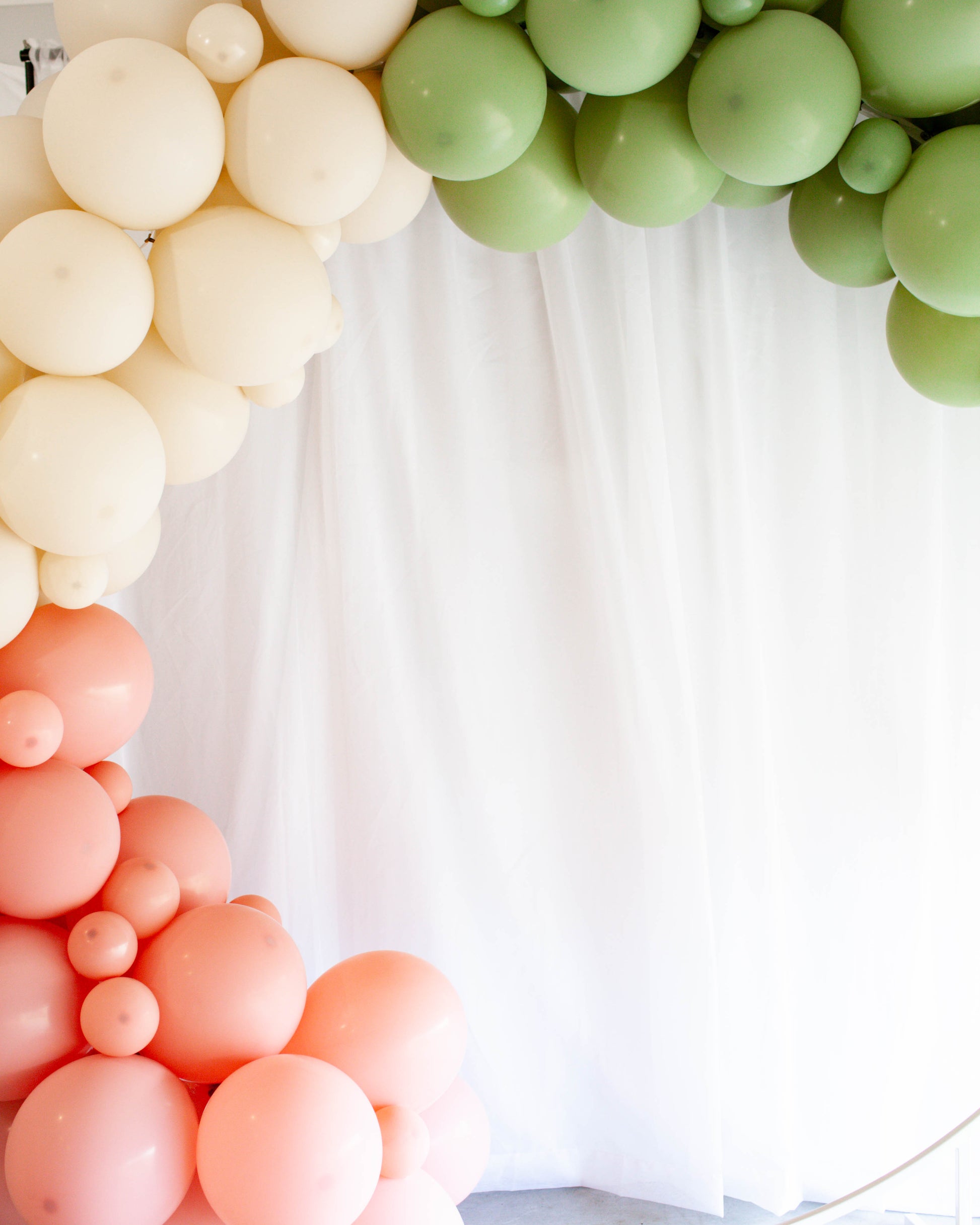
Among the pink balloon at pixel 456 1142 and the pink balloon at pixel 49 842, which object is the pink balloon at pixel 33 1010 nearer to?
the pink balloon at pixel 49 842

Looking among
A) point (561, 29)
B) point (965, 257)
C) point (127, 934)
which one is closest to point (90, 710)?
point (127, 934)

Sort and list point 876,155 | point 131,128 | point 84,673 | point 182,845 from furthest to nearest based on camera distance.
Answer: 1. point 182,845
2. point 84,673
3. point 876,155
4. point 131,128

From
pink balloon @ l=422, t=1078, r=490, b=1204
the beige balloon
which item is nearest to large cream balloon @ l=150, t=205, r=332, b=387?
the beige balloon

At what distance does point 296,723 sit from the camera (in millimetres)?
1767

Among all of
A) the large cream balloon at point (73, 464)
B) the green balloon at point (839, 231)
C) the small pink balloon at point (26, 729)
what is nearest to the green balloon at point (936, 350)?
the green balloon at point (839, 231)

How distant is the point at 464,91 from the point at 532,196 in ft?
0.65

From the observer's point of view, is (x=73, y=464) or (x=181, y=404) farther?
(x=181, y=404)

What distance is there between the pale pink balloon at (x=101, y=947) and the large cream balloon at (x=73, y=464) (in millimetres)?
465

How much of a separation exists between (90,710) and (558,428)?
927 millimetres

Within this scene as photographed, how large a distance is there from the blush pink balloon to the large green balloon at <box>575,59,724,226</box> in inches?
41.0

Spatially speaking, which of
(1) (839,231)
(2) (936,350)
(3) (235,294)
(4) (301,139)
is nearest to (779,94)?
(1) (839,231)

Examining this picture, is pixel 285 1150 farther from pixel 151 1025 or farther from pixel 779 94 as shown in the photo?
pixel 779 94

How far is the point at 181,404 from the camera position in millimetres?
1165

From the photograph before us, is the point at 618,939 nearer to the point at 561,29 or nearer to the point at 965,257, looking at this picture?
the point at 965,257
